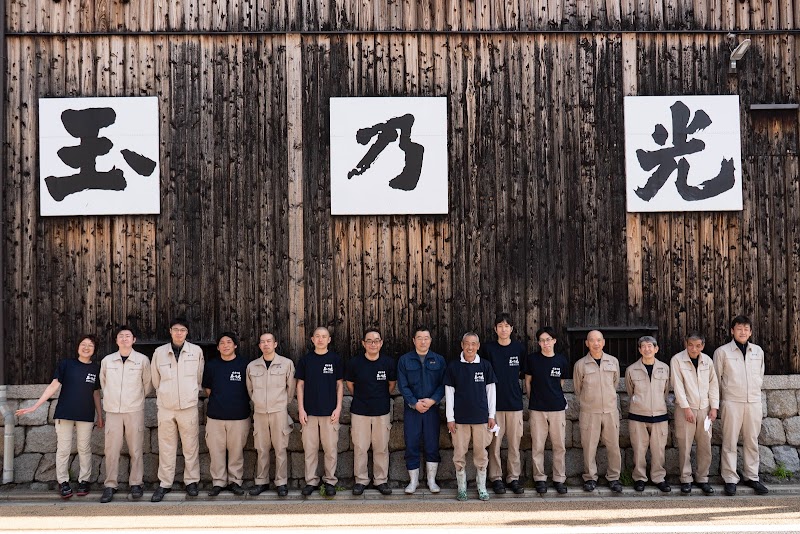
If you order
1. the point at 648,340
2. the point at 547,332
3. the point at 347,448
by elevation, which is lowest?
the point at 347,448

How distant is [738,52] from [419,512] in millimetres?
6510

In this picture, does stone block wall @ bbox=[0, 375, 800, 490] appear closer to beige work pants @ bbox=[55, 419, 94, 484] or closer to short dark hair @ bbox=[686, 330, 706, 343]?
beige work pants @ bbox=[55, 419, 94, 484]

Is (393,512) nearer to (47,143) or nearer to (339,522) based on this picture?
(339,522)

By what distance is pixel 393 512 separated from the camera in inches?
269

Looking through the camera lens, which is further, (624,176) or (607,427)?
(624,176)

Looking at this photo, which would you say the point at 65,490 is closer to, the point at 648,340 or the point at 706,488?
the point at 648,340

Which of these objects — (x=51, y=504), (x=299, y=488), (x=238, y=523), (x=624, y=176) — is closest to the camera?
(x=238, y=523)

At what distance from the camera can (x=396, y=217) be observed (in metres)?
8.29

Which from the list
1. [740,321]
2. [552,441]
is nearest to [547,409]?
[552,441]

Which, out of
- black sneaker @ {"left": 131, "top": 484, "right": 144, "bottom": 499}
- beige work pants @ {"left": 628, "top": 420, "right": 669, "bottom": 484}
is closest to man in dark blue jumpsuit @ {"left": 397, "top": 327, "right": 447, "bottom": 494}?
beige work pants @ {"left": 628, "top": 420, "right": 669, "bottom": 484}

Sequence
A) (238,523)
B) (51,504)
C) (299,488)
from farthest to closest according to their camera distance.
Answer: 1. (299,488)
2. (51,504)
3. (238,523)

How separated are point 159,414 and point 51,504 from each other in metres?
1.43

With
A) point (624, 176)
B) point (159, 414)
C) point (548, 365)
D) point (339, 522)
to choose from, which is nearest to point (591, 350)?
point (548, 365)

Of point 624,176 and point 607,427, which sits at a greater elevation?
point 624,176
